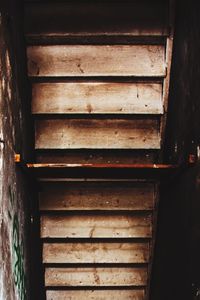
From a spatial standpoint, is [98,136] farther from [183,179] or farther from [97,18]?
[97,18]

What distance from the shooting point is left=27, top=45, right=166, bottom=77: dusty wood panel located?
10.3 ft

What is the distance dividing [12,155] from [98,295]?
2004 millimetres

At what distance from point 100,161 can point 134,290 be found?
1.38 metres

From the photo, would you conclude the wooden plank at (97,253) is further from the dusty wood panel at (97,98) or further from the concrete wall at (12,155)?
the dusty wood panel at (97,98)

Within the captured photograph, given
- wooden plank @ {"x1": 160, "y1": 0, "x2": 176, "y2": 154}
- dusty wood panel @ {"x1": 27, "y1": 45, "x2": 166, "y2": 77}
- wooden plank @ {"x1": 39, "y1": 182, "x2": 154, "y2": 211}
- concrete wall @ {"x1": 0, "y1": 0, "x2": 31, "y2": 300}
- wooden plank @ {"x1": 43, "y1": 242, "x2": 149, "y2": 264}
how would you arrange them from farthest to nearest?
wooden plank @ {"x1": 43, "y1": 242, "x2": 149, "y2": 264}, wooden plank @ {"x1": 39, "y1": 182, "x2": 154, "y2": 211}, dusty wood panel @ {"x1": 27, "y1": 45, "x2": 166, "y2": 77}, wooden plank @ {"x1": 160, "y1": 0, "x2": 176, "y2": 154}, concrete wall @ {"x1": 0, "y1": 0, "x2": 31, "y2": 300}

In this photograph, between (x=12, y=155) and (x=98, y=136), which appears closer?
(x=12, y=155)

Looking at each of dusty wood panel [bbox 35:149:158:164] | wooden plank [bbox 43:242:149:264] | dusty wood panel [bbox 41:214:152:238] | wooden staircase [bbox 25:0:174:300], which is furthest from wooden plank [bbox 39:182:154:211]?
wooden plank [bbox 43:242:149:264]

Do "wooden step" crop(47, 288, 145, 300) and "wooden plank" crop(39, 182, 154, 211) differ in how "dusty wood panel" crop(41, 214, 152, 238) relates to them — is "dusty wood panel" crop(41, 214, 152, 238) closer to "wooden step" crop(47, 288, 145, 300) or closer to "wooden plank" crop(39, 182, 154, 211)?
"wooden plank" crop(39, 182, 154, 211)

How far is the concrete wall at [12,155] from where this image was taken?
2316 millimetres

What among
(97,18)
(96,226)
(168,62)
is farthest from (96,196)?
(97,18)

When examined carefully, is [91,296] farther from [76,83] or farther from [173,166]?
[76,83]

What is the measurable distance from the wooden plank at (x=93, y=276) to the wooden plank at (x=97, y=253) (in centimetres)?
12

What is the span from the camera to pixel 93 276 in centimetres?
384

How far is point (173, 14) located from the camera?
3.00 m
